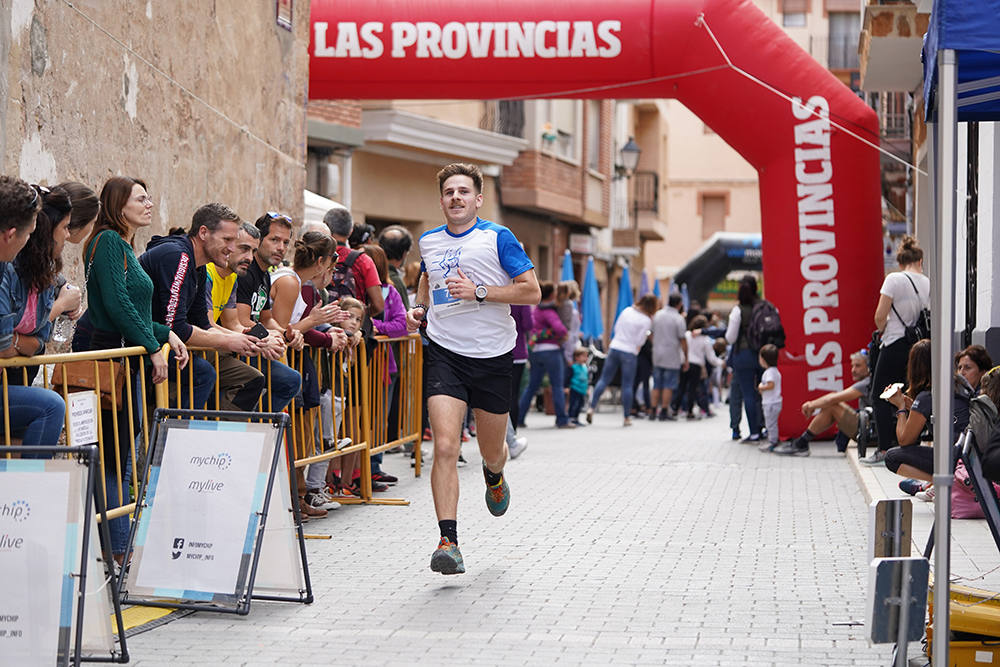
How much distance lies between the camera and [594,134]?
125ft

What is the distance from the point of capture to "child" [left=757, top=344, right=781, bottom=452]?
14609 millimetres

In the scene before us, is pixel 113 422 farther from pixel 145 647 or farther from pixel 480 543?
pixel 480 543

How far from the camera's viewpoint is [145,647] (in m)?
5.62

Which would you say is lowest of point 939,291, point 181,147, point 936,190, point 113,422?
point 113,422

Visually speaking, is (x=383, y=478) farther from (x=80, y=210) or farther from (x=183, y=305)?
(x=80, y=210)

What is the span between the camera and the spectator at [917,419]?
8.34m

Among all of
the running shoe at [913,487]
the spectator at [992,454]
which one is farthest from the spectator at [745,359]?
the spectator at [992,454]

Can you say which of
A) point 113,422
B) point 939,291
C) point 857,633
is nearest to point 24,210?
point 113,422

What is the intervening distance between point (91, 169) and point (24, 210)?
3908 mm

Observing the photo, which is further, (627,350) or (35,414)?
(627,350)

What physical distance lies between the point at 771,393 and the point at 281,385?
743 centimetres

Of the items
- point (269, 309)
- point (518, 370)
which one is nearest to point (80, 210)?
point (269, 309)

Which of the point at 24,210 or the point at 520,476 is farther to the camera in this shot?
the point at 520,476

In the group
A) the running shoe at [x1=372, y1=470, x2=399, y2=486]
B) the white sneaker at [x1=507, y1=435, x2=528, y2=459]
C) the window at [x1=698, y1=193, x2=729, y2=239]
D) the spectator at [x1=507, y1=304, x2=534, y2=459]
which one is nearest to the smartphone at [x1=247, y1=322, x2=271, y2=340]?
the running shoe at [x1=372, y1=470, x2=399, y2=486]
